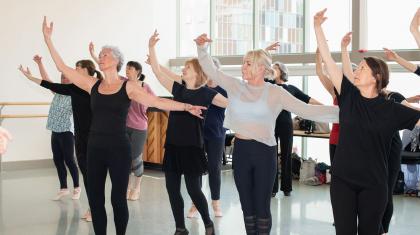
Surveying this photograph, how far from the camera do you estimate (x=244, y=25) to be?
9.68 m

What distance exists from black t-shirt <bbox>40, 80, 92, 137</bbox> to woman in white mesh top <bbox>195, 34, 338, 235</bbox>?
1.38m

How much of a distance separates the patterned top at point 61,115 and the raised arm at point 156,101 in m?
2.41

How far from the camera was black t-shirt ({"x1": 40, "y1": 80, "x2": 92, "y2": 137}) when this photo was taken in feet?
15.3

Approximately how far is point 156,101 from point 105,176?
64cm

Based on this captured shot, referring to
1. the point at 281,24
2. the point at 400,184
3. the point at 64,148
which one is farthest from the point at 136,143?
the point at 281,24

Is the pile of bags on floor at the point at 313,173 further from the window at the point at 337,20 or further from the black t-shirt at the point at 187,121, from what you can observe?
the black t-shirt at the point at 187,121

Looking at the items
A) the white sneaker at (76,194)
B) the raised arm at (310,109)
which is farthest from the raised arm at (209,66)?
the white sneaker at (76,194)

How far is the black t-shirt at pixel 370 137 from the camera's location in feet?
9.84

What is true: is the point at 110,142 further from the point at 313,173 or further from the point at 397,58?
the point at 313,173

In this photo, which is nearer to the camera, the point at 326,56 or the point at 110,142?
the point at 326,56

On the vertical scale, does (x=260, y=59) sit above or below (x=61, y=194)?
above

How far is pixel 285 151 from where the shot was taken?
6.61m

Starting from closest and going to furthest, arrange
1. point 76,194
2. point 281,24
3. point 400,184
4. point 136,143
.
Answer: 1. point 136,143
2. point 76,194
3. point 400,184
4. point 281,24

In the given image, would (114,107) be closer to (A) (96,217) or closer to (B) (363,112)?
(A) (96,217)
